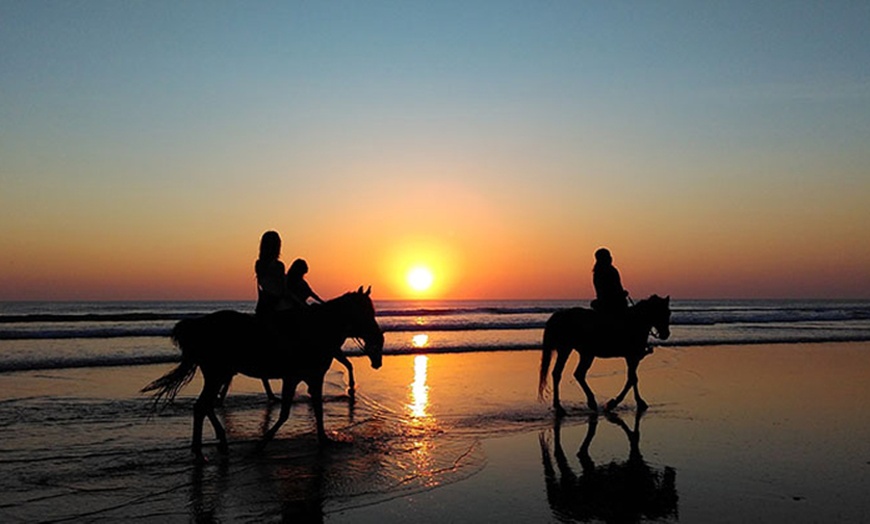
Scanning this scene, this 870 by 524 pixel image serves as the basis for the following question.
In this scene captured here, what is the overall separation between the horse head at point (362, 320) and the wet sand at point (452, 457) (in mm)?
1103

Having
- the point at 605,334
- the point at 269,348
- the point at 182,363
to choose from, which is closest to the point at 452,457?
the point at 269,348

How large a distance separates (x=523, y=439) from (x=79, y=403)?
22.1 ft

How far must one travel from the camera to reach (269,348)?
791 centimetres

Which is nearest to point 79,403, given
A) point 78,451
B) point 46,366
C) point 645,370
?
point 78,451

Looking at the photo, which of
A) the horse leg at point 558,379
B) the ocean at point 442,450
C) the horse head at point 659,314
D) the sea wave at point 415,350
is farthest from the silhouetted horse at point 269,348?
the sea wave at point 415,350

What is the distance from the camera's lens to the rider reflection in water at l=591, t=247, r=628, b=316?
1069cm

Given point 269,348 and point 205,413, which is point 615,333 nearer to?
point 269,348

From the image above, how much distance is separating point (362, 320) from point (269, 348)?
109 centimetres

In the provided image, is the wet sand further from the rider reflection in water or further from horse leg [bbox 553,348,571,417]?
the rider reflection in water

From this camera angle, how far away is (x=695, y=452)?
7.74 metres

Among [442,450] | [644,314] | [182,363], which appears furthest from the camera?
[644,314]

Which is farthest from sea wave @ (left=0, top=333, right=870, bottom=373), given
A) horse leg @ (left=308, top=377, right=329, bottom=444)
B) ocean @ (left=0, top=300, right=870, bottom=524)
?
horse leg @ (left=308, top=377, right=329, bottom=444)

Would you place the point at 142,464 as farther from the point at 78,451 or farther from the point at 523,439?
the point at 523,439

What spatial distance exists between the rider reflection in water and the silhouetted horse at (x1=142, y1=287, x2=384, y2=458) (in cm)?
388
